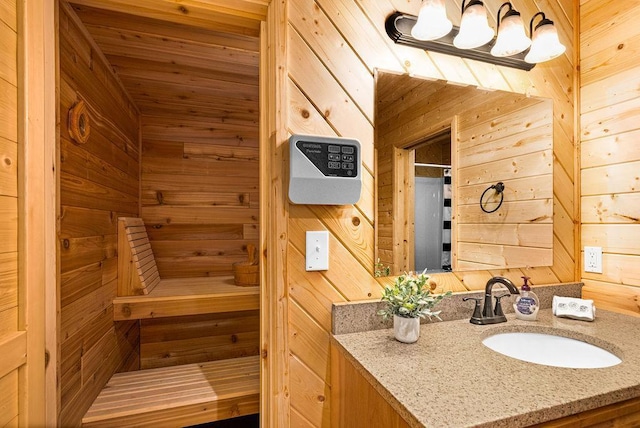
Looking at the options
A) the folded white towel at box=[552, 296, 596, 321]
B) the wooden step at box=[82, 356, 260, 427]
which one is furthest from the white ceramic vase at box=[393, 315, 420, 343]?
the wooden step at box=[82, 356, 260, 427]

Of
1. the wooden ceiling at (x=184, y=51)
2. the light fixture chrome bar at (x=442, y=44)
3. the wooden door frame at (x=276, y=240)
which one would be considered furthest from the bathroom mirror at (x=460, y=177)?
the wooden ceiling at (x=184, y=51)

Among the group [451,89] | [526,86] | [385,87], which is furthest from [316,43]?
[526,86]

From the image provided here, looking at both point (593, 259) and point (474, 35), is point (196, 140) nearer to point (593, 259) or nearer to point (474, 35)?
point (474, 35)

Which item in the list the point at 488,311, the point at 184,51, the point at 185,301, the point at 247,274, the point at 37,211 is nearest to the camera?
the point at 37,211

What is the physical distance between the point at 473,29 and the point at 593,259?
3.91 ft

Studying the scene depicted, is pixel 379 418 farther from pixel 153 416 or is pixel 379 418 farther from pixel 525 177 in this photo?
pixel 525 177

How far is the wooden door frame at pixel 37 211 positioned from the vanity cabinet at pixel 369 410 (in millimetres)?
900

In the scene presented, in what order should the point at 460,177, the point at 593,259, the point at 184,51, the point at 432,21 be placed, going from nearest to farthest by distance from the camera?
the point at 432,21 → the point at 460,177 → the point at 593,259 → the point at 184,51

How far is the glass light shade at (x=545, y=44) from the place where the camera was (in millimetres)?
1330

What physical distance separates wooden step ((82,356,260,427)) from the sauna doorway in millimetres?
78

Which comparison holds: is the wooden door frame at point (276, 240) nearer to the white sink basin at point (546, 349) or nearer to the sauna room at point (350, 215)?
the sauna room at point (350, 215)

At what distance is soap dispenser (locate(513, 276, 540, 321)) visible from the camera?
1.30m

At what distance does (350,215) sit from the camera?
1210 millimetres

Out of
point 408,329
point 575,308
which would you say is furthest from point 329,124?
point 575,308
